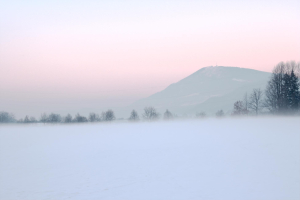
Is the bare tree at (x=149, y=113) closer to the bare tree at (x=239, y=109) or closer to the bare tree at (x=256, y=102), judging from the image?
the bare tree at (x=239, y=109)

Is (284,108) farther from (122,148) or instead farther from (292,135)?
(122,148)

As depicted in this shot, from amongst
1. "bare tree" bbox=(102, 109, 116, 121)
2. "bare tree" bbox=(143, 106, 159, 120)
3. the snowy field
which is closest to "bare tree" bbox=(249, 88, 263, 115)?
the snowy field

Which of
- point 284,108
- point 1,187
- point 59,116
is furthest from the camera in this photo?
point 59,116

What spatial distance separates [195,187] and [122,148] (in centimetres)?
1031

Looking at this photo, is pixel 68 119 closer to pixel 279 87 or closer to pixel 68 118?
pixel 68 118

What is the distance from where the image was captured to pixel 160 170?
44.4 feet

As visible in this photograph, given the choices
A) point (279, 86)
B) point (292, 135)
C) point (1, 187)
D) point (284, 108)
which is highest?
point (279, 86)

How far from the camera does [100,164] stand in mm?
15367

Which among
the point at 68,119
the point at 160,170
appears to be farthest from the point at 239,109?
the point at 160,170

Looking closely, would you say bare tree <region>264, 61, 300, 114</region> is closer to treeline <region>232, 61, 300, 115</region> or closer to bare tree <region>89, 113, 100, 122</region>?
treeline <region>232, 61, 300, 115</region>

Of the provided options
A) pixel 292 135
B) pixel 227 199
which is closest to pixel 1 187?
pixel 227 199

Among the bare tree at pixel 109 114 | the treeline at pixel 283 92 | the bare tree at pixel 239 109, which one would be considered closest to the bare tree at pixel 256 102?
the treeline at pixel 283 92

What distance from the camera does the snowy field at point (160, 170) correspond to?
10359 mm

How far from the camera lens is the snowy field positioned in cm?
1036
